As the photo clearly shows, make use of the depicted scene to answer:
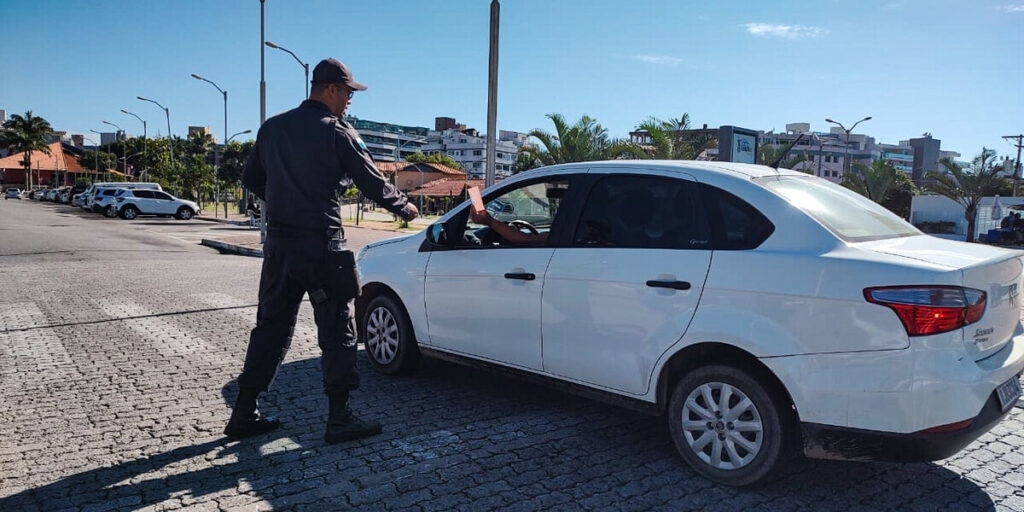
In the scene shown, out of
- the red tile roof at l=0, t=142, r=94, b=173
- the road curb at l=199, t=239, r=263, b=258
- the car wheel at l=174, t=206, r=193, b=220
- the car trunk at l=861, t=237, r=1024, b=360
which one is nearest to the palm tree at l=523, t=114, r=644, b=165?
the road curb at l=199, t=239, r=263, b=258

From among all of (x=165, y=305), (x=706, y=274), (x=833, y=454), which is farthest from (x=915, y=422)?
(x=165, y=305)

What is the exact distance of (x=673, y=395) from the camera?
11.7 feet

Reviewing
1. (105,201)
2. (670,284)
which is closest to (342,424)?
(670,284)

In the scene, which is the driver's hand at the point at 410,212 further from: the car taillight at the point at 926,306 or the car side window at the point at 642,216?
the car taillight at the point at 926,306

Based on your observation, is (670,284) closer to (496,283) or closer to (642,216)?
(642,216)

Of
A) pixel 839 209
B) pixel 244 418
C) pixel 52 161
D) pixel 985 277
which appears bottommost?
pixel 244 418

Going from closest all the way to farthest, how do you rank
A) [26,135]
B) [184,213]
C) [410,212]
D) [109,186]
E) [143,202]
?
[410,212] → [143,202] → [184,213] → [109,186] → [26,135]

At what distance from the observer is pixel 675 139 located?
1877 cm

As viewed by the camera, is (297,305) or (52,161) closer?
(297,305)

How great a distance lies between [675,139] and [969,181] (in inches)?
617

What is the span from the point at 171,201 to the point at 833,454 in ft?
129

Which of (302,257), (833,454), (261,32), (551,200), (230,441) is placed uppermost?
(261,32)

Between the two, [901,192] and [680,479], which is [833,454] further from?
[901,192]

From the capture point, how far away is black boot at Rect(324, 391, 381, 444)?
390 cm
